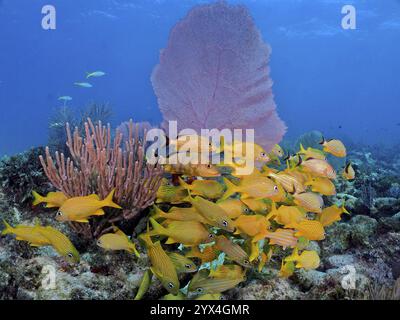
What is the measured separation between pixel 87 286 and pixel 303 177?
100 inches

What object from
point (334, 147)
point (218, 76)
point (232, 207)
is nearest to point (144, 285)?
point (232, 207)

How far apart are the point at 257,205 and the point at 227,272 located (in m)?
0.72

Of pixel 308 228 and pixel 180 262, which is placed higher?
pixel 308 228

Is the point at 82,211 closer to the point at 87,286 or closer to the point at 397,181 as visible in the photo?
the point at 87,286

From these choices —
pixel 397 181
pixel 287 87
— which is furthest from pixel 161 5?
pixel 287 87

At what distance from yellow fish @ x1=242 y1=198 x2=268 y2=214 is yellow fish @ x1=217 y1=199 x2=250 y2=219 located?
61 mm

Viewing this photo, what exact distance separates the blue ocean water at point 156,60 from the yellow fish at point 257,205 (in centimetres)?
820

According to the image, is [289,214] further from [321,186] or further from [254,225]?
[321,186]

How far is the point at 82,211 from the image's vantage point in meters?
2.98

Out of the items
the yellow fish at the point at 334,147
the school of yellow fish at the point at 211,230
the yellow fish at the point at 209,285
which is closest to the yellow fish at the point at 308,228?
the school of yellow fish at the point at 211,230

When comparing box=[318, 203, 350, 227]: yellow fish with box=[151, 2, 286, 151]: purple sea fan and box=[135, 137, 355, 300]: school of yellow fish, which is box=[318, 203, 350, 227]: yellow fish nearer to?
box=[135, 137, 355, 300]: school of yellow fish

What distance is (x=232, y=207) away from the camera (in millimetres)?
3135

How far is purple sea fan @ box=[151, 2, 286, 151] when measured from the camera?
178 inches

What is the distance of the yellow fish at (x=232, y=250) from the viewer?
2965mm
